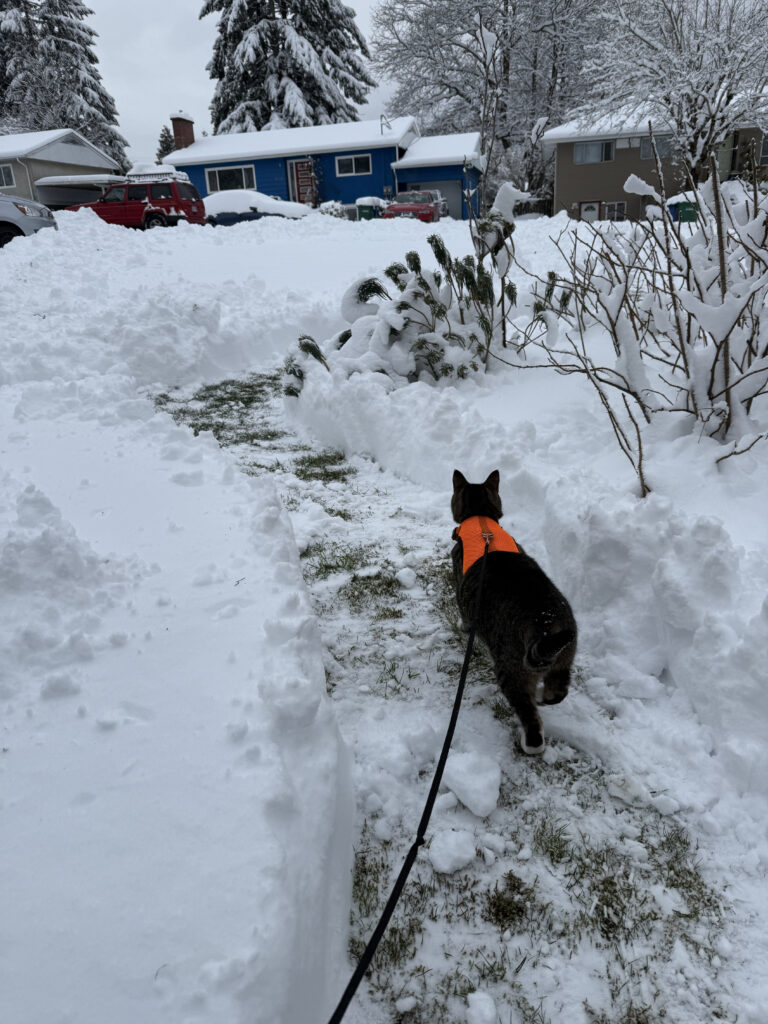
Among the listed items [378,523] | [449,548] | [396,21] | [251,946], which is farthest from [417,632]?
[396,21]

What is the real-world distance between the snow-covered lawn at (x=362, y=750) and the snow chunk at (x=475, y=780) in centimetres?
2

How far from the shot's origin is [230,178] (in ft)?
109

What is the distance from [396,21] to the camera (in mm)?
31766

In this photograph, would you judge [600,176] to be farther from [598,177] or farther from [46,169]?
[46,169]

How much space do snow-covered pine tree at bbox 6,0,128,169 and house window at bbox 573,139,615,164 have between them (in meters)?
30.0

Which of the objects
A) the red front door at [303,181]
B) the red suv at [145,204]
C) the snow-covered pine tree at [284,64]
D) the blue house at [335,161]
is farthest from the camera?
the snow-covered pine tree at [284,64]

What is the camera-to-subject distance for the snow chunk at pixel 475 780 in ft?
7.87

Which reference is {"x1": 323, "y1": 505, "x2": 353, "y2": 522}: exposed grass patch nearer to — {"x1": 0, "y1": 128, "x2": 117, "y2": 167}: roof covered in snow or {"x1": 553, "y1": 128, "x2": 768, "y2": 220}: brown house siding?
{"x1": 553, "y1": 128, "x2": 768, "y2": 220}: brown house siding

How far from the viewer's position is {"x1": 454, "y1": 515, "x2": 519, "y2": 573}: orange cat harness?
290 centimetres

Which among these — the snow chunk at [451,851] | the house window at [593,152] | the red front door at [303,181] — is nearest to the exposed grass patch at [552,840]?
the snow chunk at [451,851]

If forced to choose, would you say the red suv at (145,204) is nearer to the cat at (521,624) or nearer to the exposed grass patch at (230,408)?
the exposed grass patch at (230,408)

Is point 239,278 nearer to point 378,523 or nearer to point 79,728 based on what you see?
point 378,523

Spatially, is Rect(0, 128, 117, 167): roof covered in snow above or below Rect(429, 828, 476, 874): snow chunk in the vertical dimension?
above

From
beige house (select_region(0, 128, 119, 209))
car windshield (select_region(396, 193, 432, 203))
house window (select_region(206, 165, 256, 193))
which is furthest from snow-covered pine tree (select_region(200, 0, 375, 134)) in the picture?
car windshield (select_region(396, 193, 432, 203))
